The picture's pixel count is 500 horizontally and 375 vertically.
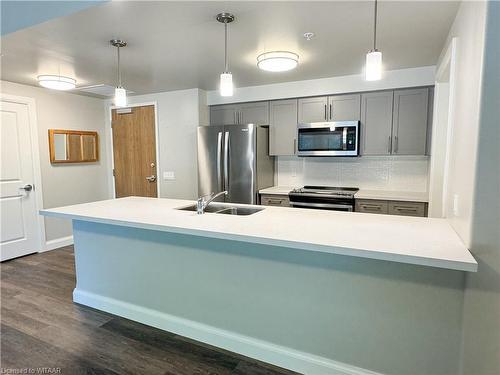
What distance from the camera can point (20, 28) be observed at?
2398 millimetres

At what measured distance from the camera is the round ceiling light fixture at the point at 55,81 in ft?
11.0

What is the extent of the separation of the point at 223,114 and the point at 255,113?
51 cm

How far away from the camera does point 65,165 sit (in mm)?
4578

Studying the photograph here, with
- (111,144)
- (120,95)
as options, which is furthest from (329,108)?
(111,144)

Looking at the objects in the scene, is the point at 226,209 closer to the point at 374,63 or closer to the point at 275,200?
the point at 275,200

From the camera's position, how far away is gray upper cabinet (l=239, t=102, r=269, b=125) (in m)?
4.19

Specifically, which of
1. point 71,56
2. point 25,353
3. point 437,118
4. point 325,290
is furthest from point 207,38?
point 25,353

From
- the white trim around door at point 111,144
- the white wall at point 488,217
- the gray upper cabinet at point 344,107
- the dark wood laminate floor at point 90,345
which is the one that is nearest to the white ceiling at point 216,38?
the gray upper cabinet at point 344,107

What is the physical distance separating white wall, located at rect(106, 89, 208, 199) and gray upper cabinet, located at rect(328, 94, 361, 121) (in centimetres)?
182

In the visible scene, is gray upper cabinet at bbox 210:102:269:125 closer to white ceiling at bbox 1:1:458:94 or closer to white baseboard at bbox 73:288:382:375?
white ceiling at bbox 1:1:458:94

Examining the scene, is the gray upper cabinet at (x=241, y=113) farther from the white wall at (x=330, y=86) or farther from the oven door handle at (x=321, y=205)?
the oven door handle at (x=321, y=205)

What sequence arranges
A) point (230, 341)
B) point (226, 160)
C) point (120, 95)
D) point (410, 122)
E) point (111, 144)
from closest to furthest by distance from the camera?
point (230, 341)
point (120, 95)
point (410, 122)
point (226, 160)
point (111, 144)

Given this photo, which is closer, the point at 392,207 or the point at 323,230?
the point at 323,230

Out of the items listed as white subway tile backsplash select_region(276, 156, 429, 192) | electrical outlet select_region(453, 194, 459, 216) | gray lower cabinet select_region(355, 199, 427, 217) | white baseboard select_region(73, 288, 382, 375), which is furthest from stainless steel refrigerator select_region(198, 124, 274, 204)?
electrical outlet select_region(453, 194, 459, 216)
